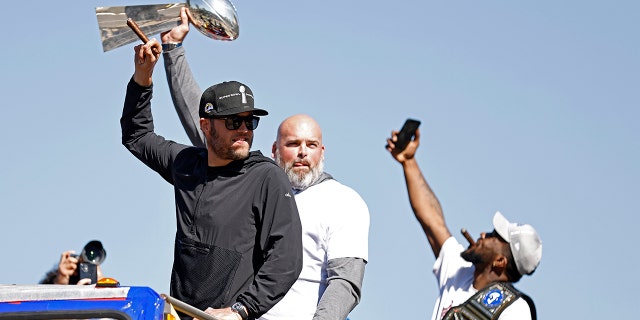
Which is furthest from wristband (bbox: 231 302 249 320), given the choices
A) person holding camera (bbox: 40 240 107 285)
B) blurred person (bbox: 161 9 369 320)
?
person holding camera (bbox: 40 240 107 285)

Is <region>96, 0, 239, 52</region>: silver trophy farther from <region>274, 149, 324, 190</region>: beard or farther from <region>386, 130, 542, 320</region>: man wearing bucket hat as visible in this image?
<region>386, 130, 542, 320</region>: man wearing bucket hat

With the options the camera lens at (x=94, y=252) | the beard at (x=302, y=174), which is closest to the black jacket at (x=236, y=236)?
the beard at (x=302, y=174)

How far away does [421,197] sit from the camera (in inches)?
266

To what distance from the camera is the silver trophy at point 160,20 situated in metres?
5.98

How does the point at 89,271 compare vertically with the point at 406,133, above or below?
below

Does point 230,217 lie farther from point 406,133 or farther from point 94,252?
point 406,133

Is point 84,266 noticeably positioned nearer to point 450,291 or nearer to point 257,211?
point 257,211

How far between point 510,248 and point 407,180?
2.58 feet

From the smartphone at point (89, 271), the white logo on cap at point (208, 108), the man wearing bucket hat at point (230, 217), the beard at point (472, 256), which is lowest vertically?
the beard at point (472, 256)

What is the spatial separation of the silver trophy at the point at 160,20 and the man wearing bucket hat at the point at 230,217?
18.6 inches

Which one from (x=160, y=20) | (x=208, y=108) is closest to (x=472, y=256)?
(x=208, y=108)

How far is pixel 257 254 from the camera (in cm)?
513

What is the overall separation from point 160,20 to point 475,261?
2238mm

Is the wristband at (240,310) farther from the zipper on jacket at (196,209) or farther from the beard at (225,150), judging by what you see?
the beard at (225,150)
